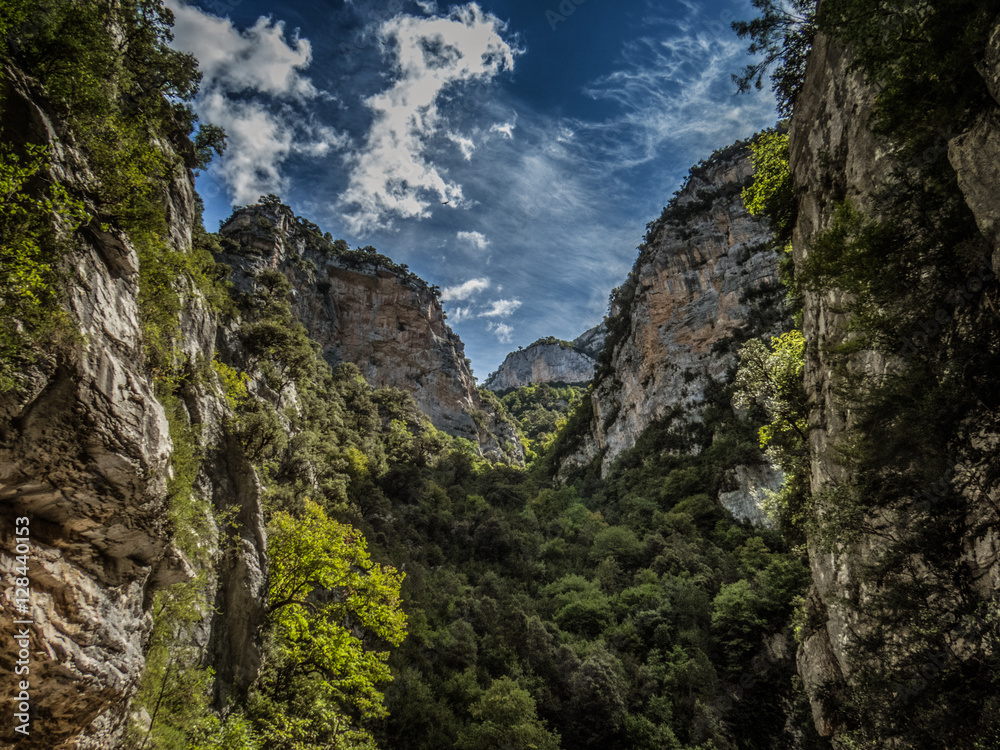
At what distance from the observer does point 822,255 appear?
6805 millimetres

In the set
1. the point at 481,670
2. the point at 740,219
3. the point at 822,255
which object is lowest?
the point at 481,670

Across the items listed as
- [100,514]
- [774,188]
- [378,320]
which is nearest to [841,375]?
[774,188]

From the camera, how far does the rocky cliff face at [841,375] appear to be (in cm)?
546

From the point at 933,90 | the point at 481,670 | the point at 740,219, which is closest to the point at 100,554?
the point at 933,90

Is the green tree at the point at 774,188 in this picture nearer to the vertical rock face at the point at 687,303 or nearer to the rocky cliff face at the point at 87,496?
the rocky cliff face at the point at 87,496

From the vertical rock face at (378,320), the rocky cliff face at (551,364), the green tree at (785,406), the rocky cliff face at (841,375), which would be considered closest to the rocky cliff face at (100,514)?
the rocky cliff face at (841,375)

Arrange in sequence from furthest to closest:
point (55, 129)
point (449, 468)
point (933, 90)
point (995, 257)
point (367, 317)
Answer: point (367, 317) < point (449, 468) < point (55, 129) < point (933, 90) < point (995, 257)

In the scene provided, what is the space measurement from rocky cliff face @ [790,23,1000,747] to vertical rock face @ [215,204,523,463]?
169ft

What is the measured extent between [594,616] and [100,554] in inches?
938

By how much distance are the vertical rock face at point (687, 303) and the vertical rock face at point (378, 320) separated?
24.3 meters

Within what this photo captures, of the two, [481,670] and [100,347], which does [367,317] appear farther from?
[100,347]

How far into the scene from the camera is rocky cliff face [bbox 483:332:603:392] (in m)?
136

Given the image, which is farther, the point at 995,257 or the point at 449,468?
Answer: the point at 449,468

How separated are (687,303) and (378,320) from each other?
4591 cm
